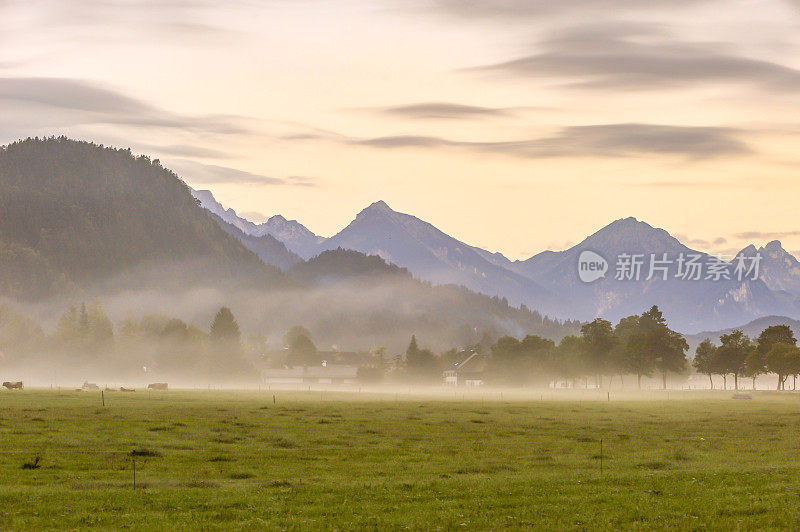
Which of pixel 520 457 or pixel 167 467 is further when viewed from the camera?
pixel 520 457

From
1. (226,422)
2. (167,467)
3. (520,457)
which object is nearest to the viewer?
(167,467)

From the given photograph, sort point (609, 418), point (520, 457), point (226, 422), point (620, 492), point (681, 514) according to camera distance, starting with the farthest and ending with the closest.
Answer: point (609, 418) < point (226, 422) < point (520, 457) < point (620, 492) < point (681, 514)

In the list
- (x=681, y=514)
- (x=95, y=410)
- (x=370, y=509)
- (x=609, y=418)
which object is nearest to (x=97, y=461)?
(x=370, y=509)

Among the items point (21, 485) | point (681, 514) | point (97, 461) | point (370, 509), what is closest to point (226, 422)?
point (97, 461)

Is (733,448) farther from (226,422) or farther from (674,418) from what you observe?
(226,422)

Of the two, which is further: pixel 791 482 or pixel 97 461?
pixel 97 461

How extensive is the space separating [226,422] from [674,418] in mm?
54447

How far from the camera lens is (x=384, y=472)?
58531 mm

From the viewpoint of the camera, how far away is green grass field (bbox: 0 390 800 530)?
134ft

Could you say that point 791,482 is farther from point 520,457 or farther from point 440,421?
point 440,421

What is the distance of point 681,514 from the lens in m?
41.4

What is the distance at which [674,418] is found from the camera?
11419 cm

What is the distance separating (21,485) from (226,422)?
138ft

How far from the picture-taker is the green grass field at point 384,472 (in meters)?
41.0
